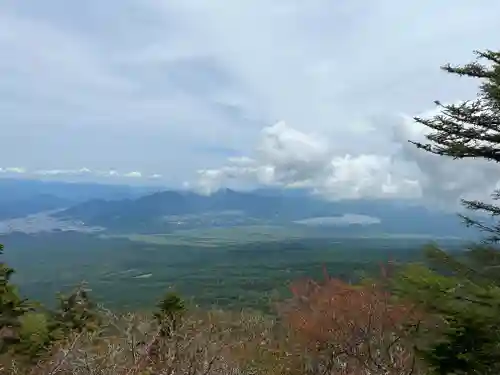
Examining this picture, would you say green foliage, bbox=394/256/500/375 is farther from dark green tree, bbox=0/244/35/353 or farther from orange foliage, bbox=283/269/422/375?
dark green tree, bbox=0/244/35/353

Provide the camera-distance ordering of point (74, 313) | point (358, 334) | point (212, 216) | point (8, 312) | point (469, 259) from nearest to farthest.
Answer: point (469, 259) → point (358, 334) → point (8, 312) → point (74, 313) → point (212, 216)

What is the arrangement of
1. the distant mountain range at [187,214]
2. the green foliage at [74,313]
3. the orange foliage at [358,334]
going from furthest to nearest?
1. the distant mountain range at [187,214]
2. the green foliage at [74,313]
3. the orange foliage at [358,334]

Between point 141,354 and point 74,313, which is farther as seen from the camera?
point 74,313

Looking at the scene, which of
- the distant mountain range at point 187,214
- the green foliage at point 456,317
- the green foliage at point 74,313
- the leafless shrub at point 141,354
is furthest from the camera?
the distant mountain range at point 187,214

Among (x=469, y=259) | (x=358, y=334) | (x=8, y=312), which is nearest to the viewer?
(x=469, y=259)

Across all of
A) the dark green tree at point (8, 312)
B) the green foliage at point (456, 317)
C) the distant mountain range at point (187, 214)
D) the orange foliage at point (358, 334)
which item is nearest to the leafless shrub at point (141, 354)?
the green foliage at point (456, 317)

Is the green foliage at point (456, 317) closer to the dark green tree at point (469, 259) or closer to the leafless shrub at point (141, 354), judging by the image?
the dark green tree at point (469, 259)

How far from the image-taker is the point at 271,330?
722 inches

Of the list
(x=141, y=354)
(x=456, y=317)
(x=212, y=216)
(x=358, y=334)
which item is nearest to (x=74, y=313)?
(x=358, y=334)

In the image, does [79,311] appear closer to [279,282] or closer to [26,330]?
[26,330]

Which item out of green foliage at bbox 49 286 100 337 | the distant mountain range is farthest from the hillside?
green foliage at bbox 49 286 100 337

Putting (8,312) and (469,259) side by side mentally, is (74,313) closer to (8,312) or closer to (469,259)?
(8,312)

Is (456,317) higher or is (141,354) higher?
(456,317)

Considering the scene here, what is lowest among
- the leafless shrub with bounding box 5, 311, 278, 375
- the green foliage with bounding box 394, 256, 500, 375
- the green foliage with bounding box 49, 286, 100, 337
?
the green foliage with bounding box 49, 286, 100, 337
